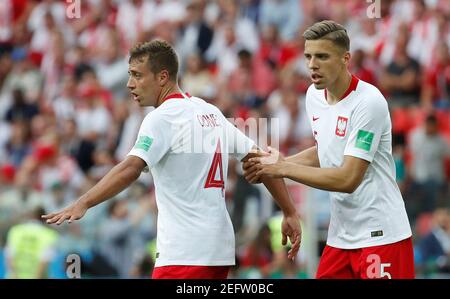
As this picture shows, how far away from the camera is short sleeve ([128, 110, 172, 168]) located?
6.93 meters

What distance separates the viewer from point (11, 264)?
13.0m

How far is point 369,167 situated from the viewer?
7.25m

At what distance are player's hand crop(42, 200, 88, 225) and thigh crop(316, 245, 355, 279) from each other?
1.72 metres

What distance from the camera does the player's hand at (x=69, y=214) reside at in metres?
6.52

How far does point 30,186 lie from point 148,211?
2109 mm

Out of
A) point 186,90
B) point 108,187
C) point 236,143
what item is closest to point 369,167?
point 236,143

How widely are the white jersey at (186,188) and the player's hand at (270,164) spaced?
282 mm

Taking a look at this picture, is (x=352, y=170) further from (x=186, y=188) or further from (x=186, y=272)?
(x=186, y=272)

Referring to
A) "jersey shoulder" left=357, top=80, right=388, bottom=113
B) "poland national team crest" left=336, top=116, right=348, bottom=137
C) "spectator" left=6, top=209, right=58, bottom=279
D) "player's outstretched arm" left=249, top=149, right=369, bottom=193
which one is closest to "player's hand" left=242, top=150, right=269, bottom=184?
"player's outstretched arm" left=249, top=149, right=369, bottom=193

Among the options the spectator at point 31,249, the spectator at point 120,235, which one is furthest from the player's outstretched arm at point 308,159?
the spectator at point 31,249

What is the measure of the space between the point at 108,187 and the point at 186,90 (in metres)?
9.00

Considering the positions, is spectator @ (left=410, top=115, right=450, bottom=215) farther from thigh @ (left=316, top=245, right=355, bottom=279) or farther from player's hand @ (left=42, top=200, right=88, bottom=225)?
player's hand @ (left=42, top=200, right=88, bottom=225)

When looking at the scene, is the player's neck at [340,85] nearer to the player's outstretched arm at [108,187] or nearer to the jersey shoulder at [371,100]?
the jersey shoulder at [371,100]
